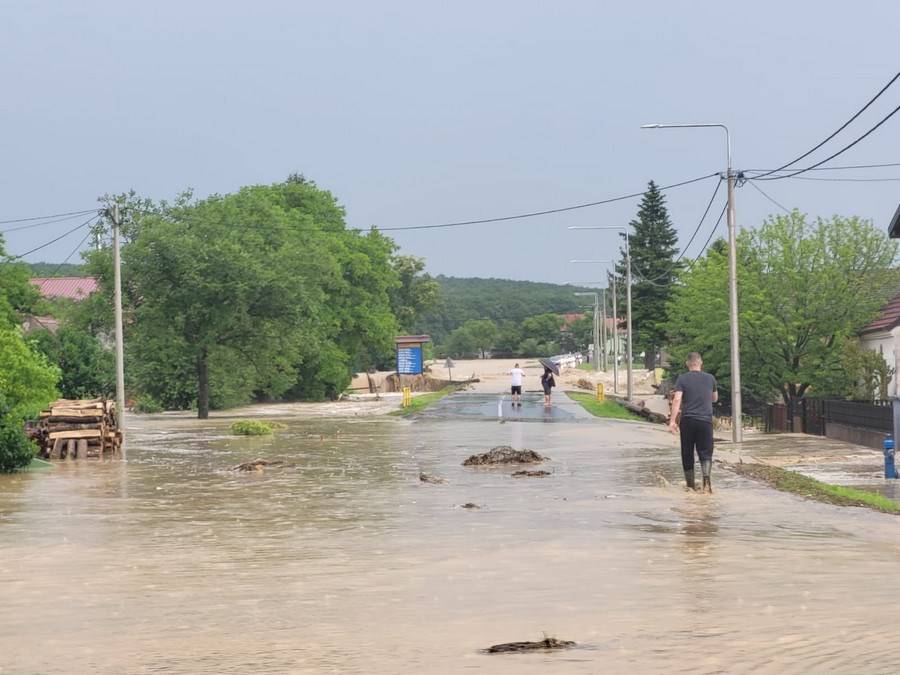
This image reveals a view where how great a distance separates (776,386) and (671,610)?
39.5 meters

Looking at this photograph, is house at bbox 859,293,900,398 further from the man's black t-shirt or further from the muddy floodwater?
the man's black t-shirt

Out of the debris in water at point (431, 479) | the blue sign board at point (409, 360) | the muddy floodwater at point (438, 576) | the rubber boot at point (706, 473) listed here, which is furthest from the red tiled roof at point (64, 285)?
the rubber boot at point (706, 473)

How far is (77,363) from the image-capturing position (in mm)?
38250

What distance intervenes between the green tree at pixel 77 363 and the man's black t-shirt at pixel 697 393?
79.6 feet

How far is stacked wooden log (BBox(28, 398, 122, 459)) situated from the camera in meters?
28.5

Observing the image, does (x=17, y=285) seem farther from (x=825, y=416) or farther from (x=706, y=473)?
(x=706, y=473)

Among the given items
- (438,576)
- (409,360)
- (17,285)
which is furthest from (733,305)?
(409,360)

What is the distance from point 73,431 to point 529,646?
2278 centimetres

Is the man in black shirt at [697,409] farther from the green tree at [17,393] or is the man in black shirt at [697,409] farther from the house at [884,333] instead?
the house at [884,333]

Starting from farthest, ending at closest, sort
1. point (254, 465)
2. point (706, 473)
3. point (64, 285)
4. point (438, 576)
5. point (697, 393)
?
1. point (64, 285)
2. point (254, 465)
3. point (706, 473)
4. point (697, 393)
5. point (438, 576)

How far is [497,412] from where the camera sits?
47.9 metres

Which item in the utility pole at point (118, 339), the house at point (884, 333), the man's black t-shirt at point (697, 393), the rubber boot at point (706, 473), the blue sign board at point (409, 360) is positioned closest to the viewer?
the man's black t-shirt at point (697, 393)

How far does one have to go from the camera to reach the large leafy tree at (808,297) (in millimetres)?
45156

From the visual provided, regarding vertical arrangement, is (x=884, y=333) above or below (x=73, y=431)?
above
